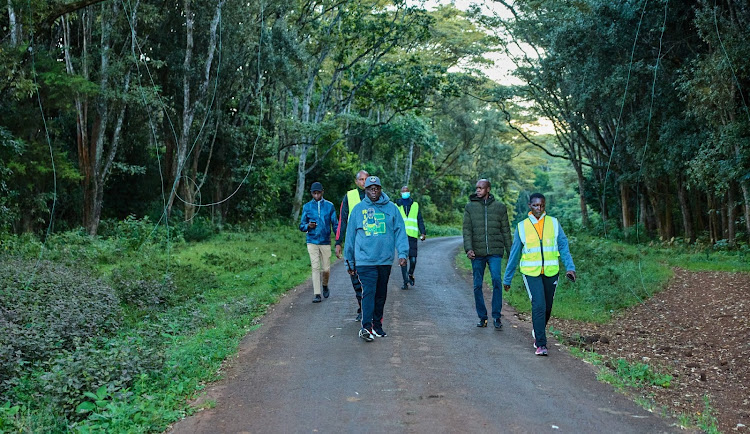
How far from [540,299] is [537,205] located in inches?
42.2

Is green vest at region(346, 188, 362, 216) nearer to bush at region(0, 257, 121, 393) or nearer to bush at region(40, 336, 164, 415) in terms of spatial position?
bush at region(0, 257, 121, 393)

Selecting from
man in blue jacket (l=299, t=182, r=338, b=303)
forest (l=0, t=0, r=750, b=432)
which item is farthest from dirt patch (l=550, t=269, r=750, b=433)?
man in blue jacket (l=299, t=182, r=338, b=303)

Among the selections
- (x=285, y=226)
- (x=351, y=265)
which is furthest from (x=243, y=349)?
(x=285, y=226)

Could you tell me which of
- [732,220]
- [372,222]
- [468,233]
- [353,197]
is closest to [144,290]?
[353,197]

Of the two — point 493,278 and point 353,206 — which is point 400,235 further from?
point 493,278

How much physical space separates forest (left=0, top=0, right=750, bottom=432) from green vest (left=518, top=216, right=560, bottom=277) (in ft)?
7.70

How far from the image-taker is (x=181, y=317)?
10070 millimetres

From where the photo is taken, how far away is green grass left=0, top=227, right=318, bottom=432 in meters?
5.22

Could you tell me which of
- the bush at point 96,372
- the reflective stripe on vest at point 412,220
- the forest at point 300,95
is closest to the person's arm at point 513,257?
the bush at point 96,372

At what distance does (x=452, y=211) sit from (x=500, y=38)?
98.1ft

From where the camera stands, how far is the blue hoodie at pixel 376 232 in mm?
8164

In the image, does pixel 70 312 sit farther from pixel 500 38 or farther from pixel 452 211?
pixel 452 211

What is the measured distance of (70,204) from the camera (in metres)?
23.5

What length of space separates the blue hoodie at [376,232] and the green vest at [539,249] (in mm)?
1438
